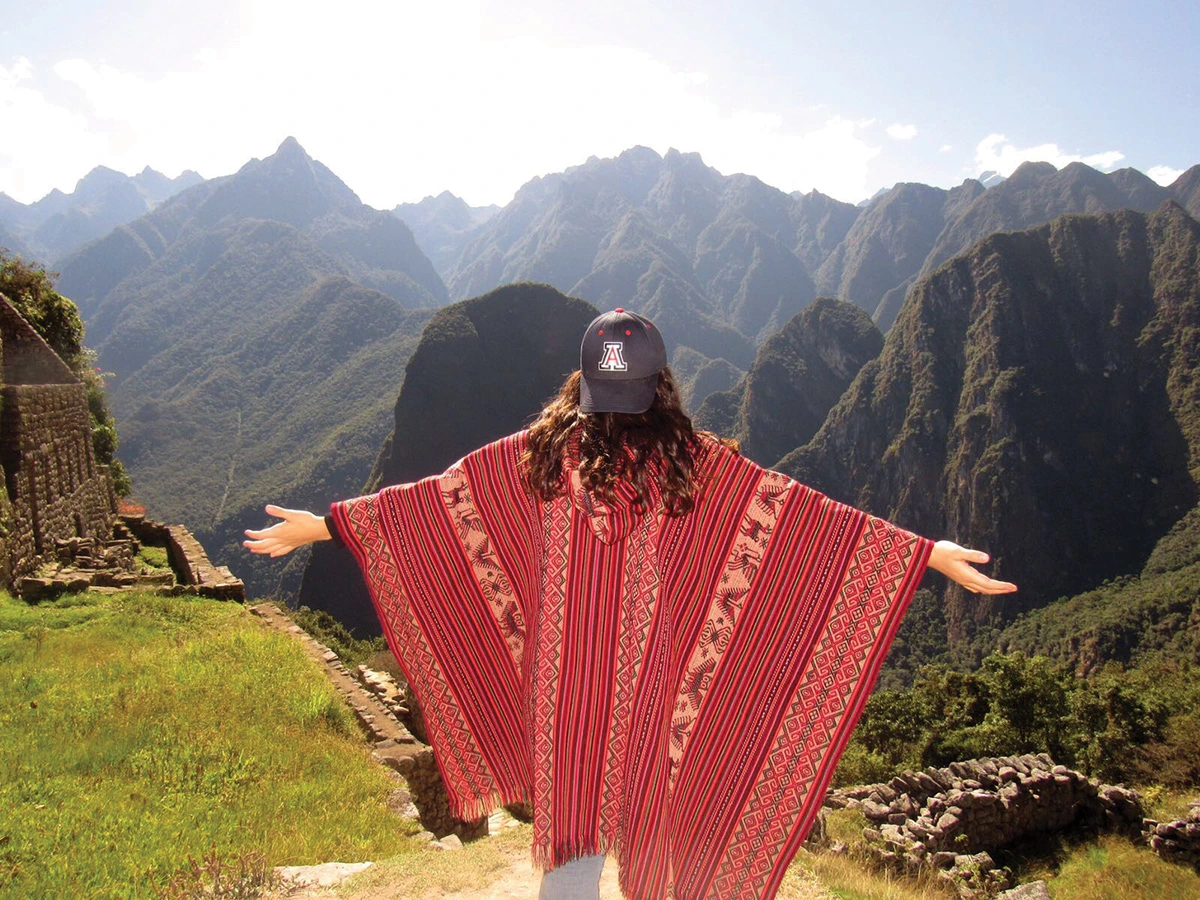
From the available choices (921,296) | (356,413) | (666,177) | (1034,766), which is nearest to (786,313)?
(666,177)

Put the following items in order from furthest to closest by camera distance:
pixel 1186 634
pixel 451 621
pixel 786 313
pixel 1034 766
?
pixel 786 313, pixel 1186 634, pixel 1034 766, pixel 451 621

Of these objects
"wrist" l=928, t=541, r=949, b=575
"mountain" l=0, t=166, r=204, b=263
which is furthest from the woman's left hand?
"mountain" l=0, t=166, r=204, b=263

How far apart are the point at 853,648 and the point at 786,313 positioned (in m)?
159

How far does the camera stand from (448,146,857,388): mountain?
144 meters

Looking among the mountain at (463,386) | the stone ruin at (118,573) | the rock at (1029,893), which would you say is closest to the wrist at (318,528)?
the rock at (1029,893)

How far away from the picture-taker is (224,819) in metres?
3.59

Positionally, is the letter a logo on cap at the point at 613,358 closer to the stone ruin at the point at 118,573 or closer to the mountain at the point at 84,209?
the stone ruin at the point at 118,573

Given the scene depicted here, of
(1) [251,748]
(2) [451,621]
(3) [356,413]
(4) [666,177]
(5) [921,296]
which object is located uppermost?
(4) [666,177]

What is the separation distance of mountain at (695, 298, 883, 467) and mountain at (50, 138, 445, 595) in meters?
41.4

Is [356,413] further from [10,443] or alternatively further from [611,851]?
[611,851]

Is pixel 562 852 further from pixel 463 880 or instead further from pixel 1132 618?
pixel 1132 618

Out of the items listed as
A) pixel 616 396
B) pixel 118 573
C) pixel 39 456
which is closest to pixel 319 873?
pixel 616 396

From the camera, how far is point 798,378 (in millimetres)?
97188

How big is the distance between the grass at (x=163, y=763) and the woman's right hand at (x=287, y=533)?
1.41 meters
